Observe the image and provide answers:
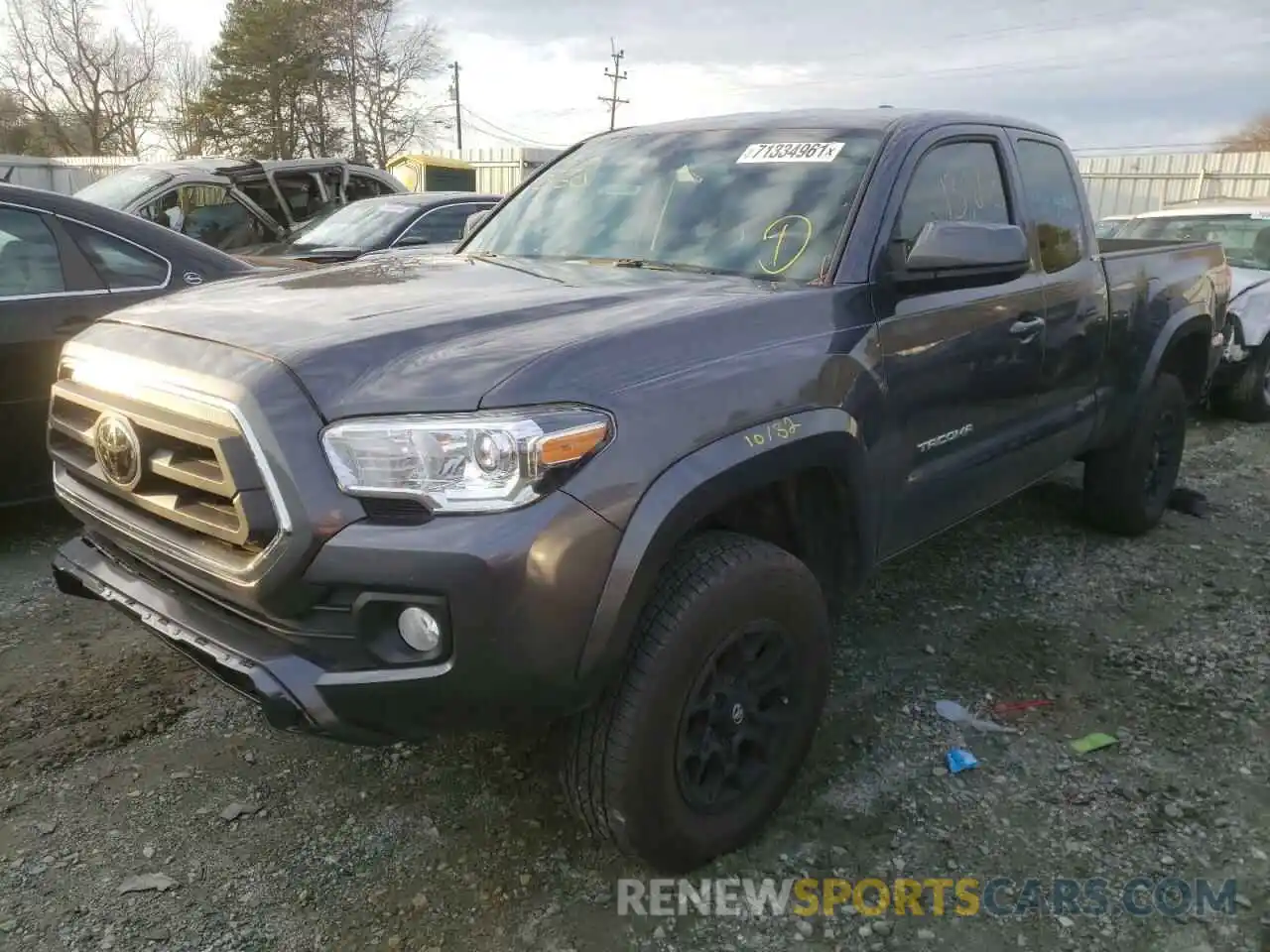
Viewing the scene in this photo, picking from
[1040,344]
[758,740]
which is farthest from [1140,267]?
[758,740]

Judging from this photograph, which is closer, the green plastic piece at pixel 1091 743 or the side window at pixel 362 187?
the green plastic piece at pixel 1091 743

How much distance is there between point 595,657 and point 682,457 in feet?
1.55

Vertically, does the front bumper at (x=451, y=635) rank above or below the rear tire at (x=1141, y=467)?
above

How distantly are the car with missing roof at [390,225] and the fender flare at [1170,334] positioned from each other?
5768 millimetres

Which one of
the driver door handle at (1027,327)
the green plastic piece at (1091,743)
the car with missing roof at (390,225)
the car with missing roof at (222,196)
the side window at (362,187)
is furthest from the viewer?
the side window at (362,187)

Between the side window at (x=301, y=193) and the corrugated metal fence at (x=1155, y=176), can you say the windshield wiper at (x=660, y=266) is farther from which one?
the corrugated metal fence at (x=1155, y=176)

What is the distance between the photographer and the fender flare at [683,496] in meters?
2.03

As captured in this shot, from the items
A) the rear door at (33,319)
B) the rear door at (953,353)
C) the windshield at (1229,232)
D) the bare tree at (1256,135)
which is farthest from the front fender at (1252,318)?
the bare tree at (1256,135)

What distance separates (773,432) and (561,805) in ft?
3.99

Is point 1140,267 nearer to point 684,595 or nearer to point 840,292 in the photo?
point 840,292

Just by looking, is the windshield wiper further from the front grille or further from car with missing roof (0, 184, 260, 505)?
car with missing roof (0, 184, 260, 505)

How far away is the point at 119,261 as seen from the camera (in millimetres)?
4520

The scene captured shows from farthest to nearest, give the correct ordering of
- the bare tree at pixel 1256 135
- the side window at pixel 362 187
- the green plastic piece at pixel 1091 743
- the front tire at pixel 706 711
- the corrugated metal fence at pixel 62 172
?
the bare tree at pixel 1256 135
the corrugated metal fence at pixel 62 172
the side window at pixel 362 187
the green plastic piece at pixel 1091 743
the front tire at pixel 706 711
